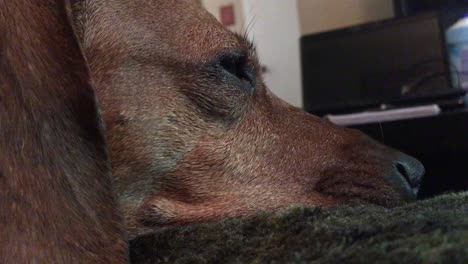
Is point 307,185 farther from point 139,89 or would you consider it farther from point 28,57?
point 28,57

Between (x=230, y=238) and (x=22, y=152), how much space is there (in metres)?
0.25

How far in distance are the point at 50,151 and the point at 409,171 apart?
68 cm

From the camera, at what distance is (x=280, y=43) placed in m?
3.17

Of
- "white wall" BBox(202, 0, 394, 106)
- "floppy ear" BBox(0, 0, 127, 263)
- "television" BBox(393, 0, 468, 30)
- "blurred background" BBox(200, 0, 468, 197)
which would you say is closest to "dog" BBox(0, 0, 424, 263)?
"floppy ear" BBox(0, 0, 127, 263)

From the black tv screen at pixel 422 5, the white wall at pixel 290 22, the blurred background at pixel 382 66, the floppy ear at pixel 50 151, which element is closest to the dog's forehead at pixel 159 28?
the floppy ear at pixel 50 151

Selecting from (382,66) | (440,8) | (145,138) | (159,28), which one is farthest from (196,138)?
(440,8)

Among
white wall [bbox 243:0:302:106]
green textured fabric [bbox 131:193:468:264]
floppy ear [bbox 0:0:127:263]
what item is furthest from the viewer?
white wall [bbox 243:0:302:106]

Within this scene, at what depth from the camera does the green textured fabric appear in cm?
45

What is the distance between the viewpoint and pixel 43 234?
0.60 m

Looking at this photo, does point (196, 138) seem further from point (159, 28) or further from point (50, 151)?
point (50, 151)

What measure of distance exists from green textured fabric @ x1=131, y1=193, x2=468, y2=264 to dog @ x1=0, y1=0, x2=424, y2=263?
8 centimetres

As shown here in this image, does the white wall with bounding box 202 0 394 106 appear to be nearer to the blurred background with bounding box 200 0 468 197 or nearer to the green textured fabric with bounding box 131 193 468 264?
the blurred background with bounding box 200 0 468 197

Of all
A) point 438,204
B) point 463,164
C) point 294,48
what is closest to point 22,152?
point 438,204

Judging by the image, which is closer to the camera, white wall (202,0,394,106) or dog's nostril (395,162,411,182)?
dog's nostril (395,162,411,182)
